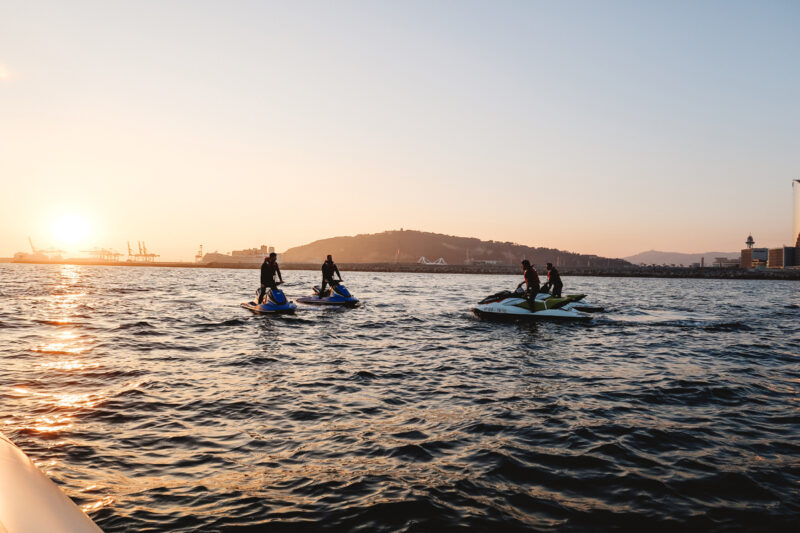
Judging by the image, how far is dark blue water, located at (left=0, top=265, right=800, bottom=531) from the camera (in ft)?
15.9

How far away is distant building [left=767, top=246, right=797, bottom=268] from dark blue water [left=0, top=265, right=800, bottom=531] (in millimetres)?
189624

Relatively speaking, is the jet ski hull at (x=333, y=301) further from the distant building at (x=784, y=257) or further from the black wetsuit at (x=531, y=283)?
the distant building at (x=784, y=257)

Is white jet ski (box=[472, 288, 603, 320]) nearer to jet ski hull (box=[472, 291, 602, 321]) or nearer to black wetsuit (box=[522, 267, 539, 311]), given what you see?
jet ski hull (box=[472, 291, 602, 321])

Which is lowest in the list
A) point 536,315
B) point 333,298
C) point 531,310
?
point 536,315

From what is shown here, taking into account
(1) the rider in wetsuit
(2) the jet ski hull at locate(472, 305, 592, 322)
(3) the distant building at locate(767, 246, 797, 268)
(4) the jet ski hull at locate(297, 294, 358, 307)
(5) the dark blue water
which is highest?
(3) the distant building at locate(767, 246, 797, 268)

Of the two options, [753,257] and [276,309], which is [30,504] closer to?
[276,309]

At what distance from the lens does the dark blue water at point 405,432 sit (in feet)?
15.9

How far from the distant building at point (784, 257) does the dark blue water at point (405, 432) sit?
190 metres

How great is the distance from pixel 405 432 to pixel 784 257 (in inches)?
7989

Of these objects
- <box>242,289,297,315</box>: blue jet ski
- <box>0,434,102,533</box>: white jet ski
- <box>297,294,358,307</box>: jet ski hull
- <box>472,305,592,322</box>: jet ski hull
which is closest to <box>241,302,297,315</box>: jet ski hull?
<box>242,289,297,315</box>: blue jet ski

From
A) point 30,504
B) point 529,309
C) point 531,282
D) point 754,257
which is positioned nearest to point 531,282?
point 531,282

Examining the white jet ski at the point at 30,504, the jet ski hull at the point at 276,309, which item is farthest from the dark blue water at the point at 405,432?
the jet ski hull at the point at 276,309

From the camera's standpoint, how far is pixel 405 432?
22.9 ft

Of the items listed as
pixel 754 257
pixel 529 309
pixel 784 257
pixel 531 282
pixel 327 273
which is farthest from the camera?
pixel 754 257
